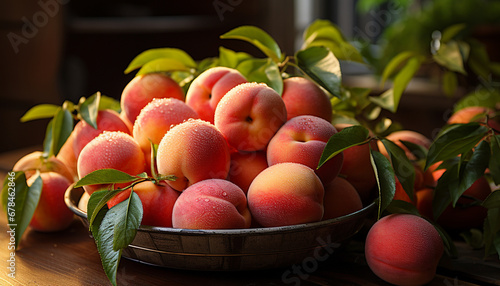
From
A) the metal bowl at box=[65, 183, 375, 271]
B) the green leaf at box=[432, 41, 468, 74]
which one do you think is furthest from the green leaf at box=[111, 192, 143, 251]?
the green leaf at box=[432, 41, 468, 74]

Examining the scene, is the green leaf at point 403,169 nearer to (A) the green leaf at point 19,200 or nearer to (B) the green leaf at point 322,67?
(B) the green leaf at point 322,67

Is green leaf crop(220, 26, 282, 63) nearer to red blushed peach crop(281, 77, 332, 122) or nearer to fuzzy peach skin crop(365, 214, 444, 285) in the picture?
red blushed peach crop(281, 77, 332, 122)

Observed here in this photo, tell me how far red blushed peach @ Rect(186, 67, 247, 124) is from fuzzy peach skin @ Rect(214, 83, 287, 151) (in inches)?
1.5

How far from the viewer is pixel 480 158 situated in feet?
1.53

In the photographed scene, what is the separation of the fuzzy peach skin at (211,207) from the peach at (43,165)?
24 cm

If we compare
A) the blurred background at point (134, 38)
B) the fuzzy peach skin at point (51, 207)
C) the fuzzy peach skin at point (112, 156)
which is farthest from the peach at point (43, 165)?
the blurred background at point (134, 38)

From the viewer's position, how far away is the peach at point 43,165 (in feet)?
1.87

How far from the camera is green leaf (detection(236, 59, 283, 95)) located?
505mm

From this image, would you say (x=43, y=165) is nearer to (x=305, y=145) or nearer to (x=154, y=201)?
(x=154, y=201)

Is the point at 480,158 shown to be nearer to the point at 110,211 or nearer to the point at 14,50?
the point at 110,211

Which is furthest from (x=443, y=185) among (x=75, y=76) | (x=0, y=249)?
(x=75, y=76)

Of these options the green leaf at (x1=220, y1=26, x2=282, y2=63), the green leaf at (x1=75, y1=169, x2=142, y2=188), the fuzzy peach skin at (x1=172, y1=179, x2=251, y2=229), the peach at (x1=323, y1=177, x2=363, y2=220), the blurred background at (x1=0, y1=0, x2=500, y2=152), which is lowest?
the blurred background at (x1=0, y1=0, x2=500, y2=152)

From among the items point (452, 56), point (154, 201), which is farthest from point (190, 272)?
point (452, 56)

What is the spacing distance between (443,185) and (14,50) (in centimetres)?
151
